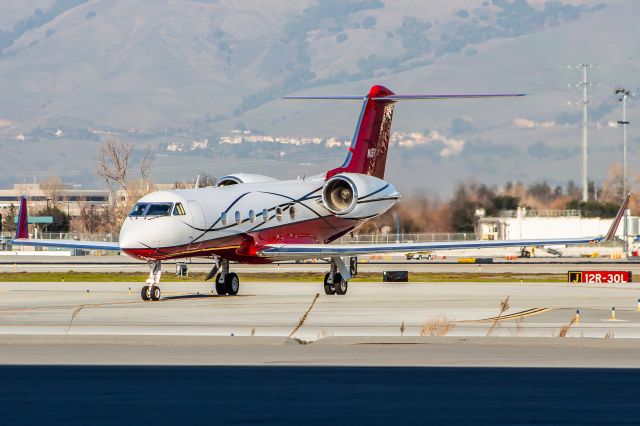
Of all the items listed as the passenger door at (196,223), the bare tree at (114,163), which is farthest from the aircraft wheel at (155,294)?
the bare tree at (114,163)

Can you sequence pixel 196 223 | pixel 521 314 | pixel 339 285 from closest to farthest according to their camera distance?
pixel 521 314
pixel 196 223
pixel 339 285

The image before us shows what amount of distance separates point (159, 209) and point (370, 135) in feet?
40.9

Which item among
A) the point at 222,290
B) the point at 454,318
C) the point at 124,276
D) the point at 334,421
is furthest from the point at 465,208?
the point at 334,421

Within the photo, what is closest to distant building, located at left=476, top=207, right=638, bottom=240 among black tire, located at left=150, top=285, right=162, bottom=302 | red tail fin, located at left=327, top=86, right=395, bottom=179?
red tail fin, located at left=327, top=86, right=395, bottom=179

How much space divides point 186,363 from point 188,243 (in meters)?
22.3

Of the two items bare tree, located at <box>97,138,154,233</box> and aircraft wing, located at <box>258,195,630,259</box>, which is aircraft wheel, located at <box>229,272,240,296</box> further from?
bare tree, located at <box>97,138,154,233</box>

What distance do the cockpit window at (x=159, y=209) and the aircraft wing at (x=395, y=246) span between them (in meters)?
4.98

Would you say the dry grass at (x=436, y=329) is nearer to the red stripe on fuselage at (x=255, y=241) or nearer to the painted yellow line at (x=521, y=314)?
the painted yellow line at (x=521, y=314)

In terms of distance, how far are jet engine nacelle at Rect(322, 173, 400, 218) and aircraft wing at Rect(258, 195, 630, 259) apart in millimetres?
1922

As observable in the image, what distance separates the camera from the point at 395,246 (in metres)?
43.6

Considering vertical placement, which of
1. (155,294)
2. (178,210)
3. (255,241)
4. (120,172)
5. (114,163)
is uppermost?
(114,163)

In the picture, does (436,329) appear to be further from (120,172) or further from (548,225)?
(120,172)

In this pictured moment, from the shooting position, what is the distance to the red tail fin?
166 ft

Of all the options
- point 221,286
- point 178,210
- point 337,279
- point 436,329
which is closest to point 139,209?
point 178,210
